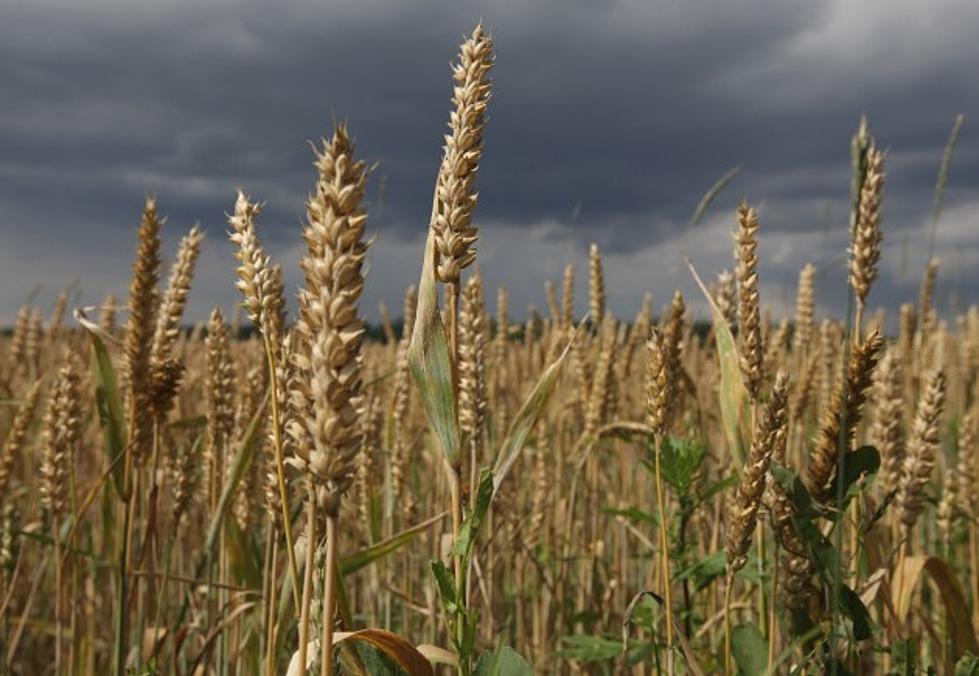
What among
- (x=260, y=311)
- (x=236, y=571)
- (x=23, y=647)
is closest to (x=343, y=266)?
(x=260, y=311)

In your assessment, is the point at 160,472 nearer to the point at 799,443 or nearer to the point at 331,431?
the point at 331,431

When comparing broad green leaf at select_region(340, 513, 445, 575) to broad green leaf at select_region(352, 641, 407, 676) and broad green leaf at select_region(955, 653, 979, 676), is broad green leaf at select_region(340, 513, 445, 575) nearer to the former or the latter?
→ broad green leaf at select_region(352, 641, 407, 676)

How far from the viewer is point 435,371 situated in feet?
3.55

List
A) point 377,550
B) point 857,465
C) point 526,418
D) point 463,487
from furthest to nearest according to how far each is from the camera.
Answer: point 463,487 → point 377,550 → point 857,465 → point 526,418

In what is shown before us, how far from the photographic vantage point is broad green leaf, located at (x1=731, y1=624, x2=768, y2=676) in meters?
1.41

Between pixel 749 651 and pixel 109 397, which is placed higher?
pixel 109 397

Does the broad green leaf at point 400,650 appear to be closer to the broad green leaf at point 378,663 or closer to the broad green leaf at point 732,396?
the broad green leaf at point 378,663

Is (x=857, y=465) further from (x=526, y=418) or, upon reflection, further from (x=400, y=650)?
(x=400, y=650)

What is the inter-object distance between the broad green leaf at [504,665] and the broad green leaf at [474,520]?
0.42 ft

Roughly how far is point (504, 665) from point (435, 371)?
0.34m

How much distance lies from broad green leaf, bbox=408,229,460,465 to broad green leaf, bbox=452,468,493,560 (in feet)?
0.17

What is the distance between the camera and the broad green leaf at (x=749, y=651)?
4.64 feet

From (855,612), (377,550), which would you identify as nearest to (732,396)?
(855,612)

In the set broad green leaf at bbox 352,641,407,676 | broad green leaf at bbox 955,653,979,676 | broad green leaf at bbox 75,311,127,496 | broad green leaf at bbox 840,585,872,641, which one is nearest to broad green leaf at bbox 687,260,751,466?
broad green leaf at bbox 840,585,872,641
